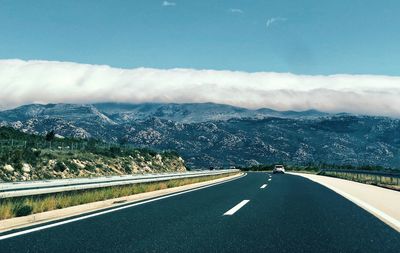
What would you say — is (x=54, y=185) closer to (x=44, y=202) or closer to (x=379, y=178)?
(x=44, y=202)

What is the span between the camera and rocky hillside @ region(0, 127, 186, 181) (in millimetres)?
30234

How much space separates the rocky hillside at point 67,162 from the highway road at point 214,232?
1953 cm

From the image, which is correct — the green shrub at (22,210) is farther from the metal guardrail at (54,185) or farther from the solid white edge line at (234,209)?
the solid white edge line at (234,209)

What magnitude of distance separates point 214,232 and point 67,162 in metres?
30.7

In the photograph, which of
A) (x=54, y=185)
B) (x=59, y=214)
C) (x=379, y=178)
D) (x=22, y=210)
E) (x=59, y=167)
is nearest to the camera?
(x=22, y=210)

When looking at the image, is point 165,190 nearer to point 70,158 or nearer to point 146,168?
point 70,158

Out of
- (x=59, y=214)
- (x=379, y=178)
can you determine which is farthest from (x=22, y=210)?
(x=379, y=178)

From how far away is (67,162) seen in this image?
122 ft

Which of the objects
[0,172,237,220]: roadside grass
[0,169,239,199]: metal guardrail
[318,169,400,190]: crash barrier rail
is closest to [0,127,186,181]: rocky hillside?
[0,169,239,199]: metal guardrail

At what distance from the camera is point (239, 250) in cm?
684

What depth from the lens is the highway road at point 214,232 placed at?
712cm

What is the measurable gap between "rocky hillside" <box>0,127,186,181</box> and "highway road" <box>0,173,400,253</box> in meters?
19.5

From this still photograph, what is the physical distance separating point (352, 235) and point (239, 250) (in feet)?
8.47

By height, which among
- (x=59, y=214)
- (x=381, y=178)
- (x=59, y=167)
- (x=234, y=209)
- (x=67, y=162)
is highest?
(x=59, y=214)
